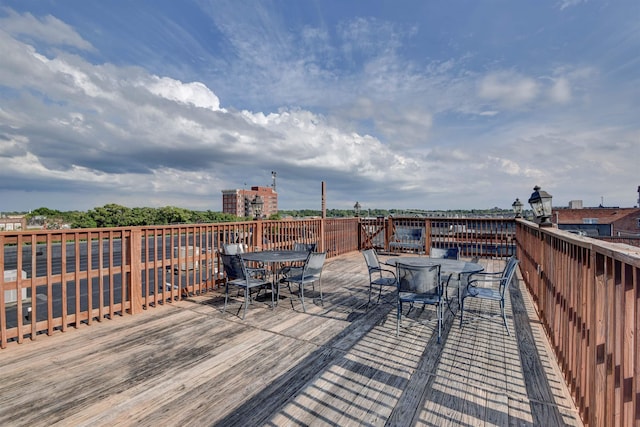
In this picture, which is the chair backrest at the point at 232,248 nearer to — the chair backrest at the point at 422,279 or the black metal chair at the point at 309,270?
the black metal chair at the point at 309,270

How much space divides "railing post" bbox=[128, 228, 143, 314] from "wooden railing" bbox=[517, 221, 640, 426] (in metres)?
4.33

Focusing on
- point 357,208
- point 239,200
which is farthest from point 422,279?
point 239,200

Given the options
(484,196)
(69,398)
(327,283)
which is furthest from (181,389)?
(484,196)

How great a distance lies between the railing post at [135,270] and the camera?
3.54m

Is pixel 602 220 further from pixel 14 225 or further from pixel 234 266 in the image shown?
pixel 14 225

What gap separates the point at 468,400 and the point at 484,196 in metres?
14.4

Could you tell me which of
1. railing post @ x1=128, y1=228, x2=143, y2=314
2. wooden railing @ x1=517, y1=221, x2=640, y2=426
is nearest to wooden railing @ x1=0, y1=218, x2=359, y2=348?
railing post @ x1=128, y1=228, x2=143, y2=314

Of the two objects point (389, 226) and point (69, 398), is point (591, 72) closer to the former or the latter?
point (389, 226)

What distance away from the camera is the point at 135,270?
359 centimetres

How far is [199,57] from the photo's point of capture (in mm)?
10109

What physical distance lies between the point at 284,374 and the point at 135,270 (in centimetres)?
264

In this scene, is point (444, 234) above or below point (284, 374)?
above

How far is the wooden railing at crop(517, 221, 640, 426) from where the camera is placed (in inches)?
40.7

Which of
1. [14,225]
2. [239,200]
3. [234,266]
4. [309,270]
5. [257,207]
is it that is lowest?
[309,270]
